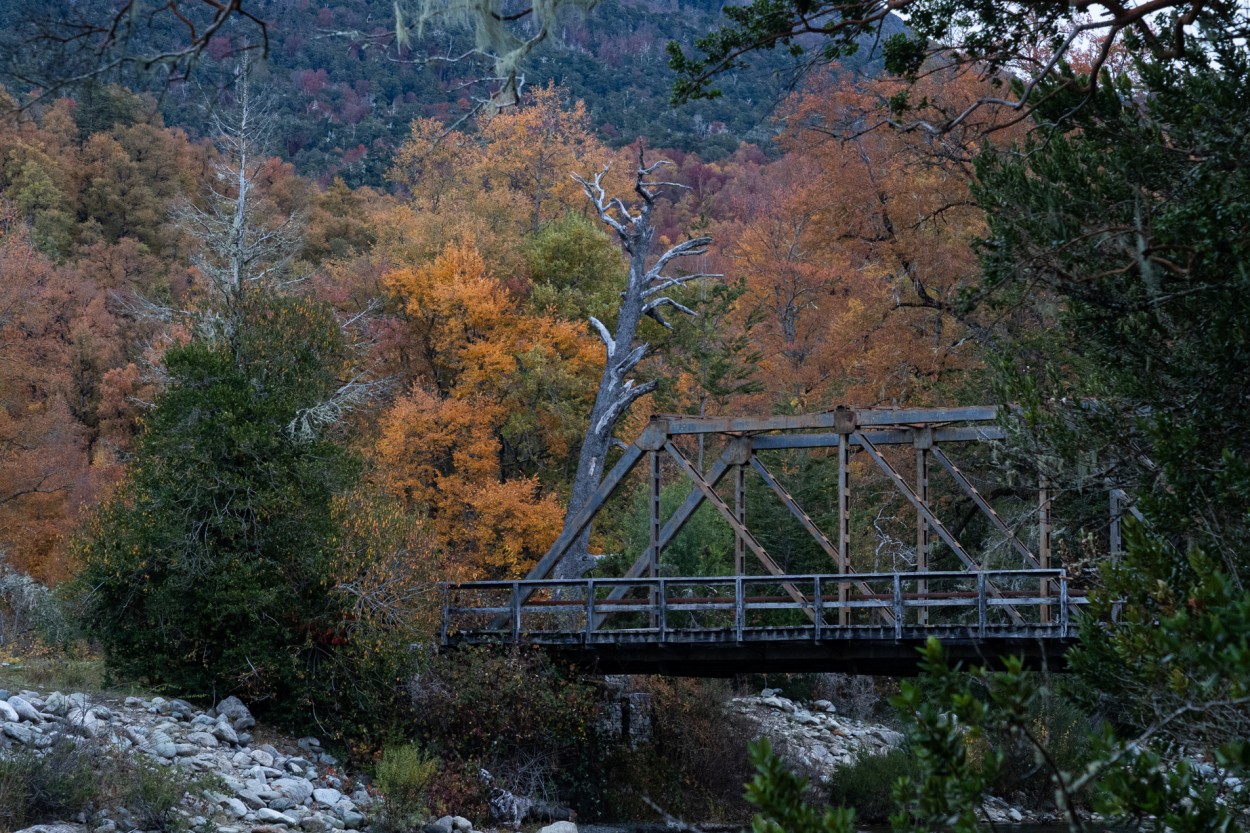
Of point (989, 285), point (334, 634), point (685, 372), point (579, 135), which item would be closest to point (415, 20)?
point (989, 285)

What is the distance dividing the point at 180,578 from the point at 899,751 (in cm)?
1242

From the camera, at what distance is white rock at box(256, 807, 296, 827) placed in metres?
13.4

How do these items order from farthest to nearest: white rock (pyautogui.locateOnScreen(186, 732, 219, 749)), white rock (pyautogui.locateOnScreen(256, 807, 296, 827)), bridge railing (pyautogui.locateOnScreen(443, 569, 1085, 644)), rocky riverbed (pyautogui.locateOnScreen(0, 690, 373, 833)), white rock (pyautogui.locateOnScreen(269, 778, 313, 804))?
bridge railing (pyautogui.locateOnScreen(443, 569, 1085, 644))
white rock (pyautogui.locateOnScreen(186, 732, 219, 749))
white rock (pyautogui.locateOnScreen(269, 778, 313, 804))
white rock (pyautogui.locateOnScreen(256, 807, 296, 827))
rocky riverbed (pyautogui.locateOnScreen(0, 690, 373, 833))

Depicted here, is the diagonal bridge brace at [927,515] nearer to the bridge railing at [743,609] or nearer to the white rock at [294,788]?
the bridge railing at [743,609]

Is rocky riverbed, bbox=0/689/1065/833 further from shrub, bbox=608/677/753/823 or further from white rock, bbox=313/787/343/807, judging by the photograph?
shrub, bbox=608/677/753/823

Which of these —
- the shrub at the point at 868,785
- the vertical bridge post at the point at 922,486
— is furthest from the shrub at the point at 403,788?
the shrub at the point at 868,785

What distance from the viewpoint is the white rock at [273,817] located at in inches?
527

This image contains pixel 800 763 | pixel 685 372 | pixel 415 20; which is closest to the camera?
pixel 415 20

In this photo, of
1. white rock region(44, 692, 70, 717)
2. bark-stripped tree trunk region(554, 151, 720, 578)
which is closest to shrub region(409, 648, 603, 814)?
bark-stripped tree trunk region(554, 151, 720, 578)

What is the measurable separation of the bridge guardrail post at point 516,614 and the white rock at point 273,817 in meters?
5.45

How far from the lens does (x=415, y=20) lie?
820 centimetres

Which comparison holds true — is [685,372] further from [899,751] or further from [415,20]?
[415,20]

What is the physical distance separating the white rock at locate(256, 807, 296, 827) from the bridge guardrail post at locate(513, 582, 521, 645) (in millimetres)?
5449

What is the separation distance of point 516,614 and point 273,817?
5.95 meters
